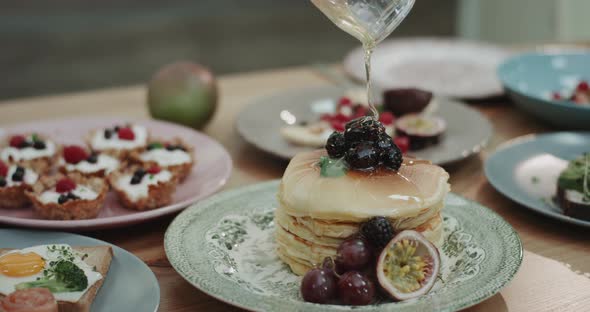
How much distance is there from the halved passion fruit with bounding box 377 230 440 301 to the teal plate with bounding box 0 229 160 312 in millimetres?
409

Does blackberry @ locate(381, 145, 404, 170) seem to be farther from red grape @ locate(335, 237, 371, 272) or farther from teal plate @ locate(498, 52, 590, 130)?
teal plate @ locate(498, 52, 590, 130)

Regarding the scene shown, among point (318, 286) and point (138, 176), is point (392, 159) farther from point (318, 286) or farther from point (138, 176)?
point (138, 176)

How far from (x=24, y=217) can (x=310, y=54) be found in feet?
16.7

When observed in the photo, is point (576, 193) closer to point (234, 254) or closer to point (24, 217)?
point (234, 254)

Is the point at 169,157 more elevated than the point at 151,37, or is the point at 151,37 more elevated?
the point at 169,157

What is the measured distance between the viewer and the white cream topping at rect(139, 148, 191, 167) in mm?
1917

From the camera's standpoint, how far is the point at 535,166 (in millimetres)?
1968

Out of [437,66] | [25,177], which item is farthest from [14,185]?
[437,66]

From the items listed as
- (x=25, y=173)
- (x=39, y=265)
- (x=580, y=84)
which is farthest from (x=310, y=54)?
(x=39, y=265)

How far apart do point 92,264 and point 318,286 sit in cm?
43

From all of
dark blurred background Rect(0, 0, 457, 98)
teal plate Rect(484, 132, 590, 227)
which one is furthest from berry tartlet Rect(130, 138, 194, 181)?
dark blurred background Rect(0, 0, 457, 98)

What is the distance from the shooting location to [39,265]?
1276 millimetres

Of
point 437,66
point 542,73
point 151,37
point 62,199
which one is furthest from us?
point 151,37

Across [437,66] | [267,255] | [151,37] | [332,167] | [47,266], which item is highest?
[332,167]
